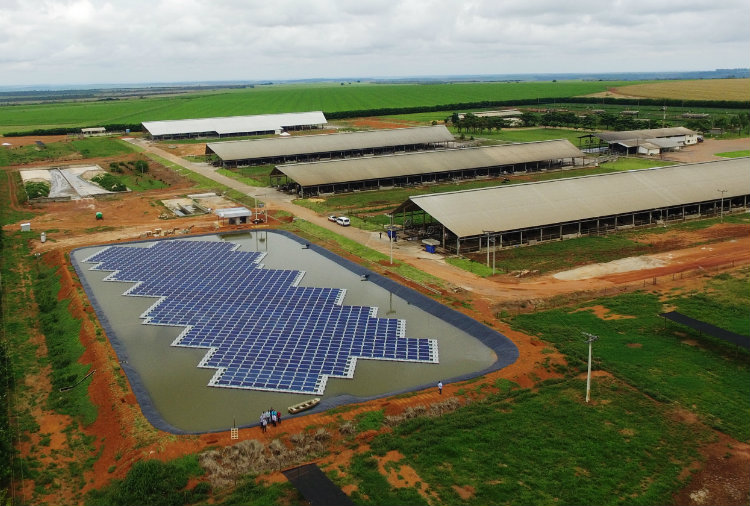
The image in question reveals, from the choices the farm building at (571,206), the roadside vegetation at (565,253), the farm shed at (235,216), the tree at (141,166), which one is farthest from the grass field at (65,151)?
the roadside vegetation at (565,253)

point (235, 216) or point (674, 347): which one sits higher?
point (235, 216)

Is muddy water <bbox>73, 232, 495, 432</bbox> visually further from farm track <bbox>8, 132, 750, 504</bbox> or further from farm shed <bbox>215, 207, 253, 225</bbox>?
farm shed <bbox>215, 207, 253, 225</bbox>

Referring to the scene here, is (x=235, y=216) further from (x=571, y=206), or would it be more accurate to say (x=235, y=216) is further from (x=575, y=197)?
(x=575, y=197)

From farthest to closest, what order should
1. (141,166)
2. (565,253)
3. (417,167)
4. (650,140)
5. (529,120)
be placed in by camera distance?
(529,120) → (650,140) → (141,166) → (417,167) → (565,253)

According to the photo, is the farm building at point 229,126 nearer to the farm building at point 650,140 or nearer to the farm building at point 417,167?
the farm building at point 417,167

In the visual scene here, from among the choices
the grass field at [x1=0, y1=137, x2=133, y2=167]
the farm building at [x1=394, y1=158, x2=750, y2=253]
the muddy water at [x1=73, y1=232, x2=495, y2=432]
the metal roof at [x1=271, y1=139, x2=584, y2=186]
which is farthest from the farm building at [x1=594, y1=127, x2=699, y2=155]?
the grass field at [x1=0, y1=137, x2=133, y2=167]

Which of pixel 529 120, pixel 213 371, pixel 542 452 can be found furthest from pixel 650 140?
pixel 213 371

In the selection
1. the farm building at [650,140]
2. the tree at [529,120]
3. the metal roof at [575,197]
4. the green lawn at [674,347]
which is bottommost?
the green lawn at [674,347]
